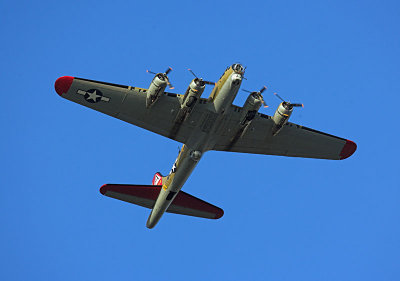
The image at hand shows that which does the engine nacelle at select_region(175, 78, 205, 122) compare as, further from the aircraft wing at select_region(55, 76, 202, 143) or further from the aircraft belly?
the aircraft belly

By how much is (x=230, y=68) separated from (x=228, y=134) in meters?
5.02

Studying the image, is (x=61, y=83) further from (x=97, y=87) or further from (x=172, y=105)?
(x=172, y=105)

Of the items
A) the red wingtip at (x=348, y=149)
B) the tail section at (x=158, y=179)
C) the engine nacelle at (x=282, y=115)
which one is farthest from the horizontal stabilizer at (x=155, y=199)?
the red wingtip at (x=348, y=149)

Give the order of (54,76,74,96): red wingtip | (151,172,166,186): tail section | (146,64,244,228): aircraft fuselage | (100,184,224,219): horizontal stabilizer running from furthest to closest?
(151,172,166,186): tail section
(100,184,224,219): horizontal stabilizer
(146,64,244,228): aircraft fuselage
(54,76,74,96): red wingtip

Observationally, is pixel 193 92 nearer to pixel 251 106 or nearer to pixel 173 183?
pixel 251 106

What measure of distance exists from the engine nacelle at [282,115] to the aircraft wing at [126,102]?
5.53m

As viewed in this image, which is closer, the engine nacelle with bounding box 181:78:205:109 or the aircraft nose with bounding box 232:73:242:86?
the aircraft nose with bounding box 232:73:242:86

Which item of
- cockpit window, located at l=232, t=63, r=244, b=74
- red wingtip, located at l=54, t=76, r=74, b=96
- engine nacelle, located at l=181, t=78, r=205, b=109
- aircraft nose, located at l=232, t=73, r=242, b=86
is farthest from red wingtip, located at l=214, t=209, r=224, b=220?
red wingtip, located at l=54, t=76, r=74, b=96

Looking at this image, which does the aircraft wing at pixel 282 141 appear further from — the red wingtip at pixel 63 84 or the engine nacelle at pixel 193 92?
the red wingtip at pixel 63 84

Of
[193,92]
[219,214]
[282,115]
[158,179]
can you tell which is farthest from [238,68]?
[219,214]

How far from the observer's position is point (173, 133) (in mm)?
35219

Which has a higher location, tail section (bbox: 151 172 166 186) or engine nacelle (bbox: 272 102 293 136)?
engine nacelle (bbox: 272 102 293 136)

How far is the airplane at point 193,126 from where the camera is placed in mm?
32781

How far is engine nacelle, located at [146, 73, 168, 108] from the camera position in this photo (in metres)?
32.2
